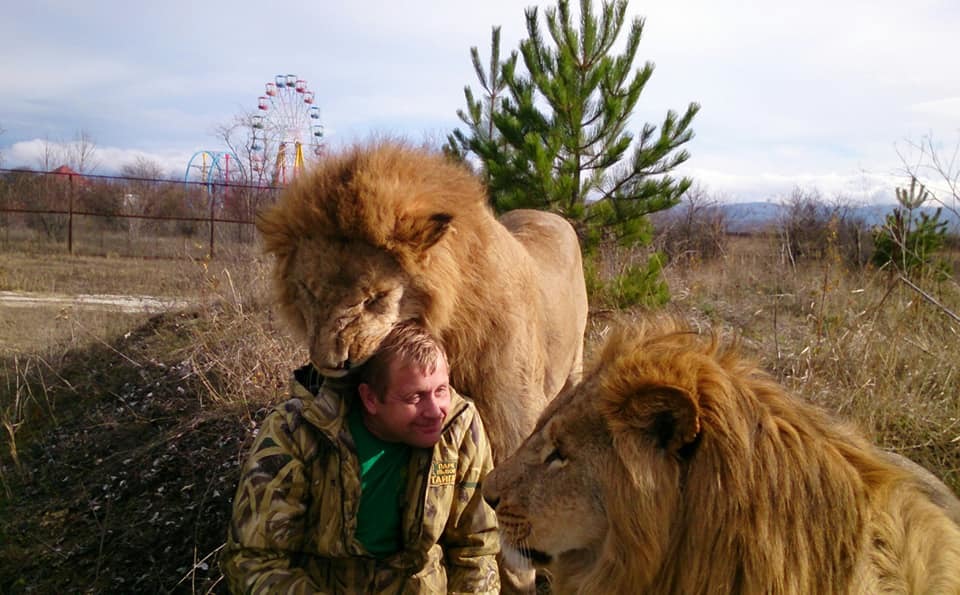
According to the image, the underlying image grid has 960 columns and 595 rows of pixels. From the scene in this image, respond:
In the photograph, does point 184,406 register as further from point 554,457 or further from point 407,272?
point 554,457

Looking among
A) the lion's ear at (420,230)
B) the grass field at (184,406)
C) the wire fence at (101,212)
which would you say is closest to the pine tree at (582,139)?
the grass field at (184,406)

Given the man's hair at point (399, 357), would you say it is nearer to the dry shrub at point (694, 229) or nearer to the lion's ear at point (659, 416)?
the lion's ear at point (659, 416)

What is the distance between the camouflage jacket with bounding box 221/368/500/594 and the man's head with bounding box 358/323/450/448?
98 millimetres

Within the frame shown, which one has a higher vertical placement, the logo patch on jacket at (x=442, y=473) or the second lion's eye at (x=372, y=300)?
the second lion's eye at (x=372, y=300)

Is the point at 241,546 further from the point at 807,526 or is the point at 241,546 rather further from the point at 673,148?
the point at 673,148

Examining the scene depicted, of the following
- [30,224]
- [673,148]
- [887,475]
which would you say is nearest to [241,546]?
[887,475]

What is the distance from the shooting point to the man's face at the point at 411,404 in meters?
2.80

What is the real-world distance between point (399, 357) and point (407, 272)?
1.95 ft

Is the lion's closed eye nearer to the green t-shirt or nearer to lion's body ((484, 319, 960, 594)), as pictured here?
lion's body ((484, 319, 960, 594))

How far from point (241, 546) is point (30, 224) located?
2501 centimetres

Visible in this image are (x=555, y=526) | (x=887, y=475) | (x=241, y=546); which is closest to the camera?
(x=887, y=475)

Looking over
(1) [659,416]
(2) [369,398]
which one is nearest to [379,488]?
(2) [369,398]

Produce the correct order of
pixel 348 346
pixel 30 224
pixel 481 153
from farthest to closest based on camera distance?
pixel 30 224 < pixel 481 153 < pixel 348 346

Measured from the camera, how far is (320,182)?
3.45 metres
